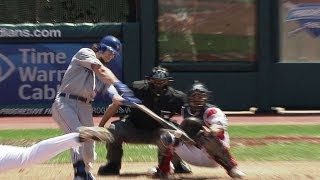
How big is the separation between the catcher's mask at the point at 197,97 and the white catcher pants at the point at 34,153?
2363 millimetres

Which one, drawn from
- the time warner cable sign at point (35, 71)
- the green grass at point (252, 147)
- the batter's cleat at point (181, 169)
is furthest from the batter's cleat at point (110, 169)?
the time warner cable sign at point (35, 71)

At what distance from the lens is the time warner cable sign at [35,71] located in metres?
18.9

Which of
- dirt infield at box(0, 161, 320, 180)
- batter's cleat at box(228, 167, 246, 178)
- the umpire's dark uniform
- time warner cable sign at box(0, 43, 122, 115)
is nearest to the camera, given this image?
batter's cleat at box(228, 167, 246, 178)

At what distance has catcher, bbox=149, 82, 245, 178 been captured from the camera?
7941 mm

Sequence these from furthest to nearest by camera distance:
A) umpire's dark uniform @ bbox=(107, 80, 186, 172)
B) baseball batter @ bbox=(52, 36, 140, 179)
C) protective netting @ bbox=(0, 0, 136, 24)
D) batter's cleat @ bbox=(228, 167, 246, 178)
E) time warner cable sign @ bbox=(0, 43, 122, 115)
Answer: protective netting @ bbox=(0, 0, 136, 24) → time warner cable sign @ bbox=(0, 43, 122, 115) → umpire's dark uniform @ bbox=(107, 80, 186, 172) → batter's cleat @ bbox=(228, 167, 246, 178) → baseball batter @ bbox=(52, 36, 140, 179)

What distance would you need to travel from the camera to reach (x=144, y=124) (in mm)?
8812

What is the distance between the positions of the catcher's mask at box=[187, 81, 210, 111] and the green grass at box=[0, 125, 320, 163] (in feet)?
6.83

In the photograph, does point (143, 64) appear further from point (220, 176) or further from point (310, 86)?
point (220, 176)

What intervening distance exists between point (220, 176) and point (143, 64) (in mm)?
11009

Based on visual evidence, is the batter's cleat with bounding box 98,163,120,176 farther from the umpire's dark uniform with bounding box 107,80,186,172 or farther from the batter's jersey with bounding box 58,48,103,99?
the batter's jersey with bounding box 58,48,103,99

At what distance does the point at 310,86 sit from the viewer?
19.4 meters

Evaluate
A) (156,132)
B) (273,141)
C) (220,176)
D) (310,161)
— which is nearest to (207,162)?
(220,176)

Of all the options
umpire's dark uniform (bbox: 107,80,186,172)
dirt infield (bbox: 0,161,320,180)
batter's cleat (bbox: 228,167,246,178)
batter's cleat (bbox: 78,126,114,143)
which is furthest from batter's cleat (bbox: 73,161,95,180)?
batter's cleat (bbox: 228,167,246,178)

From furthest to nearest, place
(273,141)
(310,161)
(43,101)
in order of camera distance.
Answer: (43,101)
(273,141)
(310,161)
